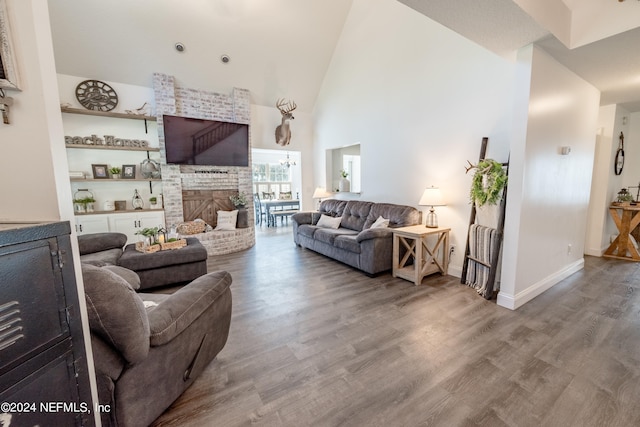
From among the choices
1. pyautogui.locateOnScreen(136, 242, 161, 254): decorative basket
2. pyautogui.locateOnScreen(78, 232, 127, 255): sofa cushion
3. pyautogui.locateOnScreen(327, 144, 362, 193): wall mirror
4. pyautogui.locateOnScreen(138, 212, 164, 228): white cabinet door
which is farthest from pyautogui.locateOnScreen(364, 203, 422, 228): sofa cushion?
pyautogui.locateOnScreen(138, 212, 164, 228): white cabinet door

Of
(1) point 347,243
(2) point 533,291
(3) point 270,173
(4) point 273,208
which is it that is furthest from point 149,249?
(3) point 270,173

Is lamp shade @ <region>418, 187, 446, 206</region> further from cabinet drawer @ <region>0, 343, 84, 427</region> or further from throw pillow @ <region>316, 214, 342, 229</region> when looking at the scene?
cabinet drawer @ <region>0, 343, 84, 427</region>

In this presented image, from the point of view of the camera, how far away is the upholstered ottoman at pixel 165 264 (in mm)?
3037

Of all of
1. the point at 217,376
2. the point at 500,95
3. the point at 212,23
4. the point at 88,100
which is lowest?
the point at 217,376

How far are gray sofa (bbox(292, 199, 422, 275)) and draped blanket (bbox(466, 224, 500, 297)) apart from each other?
0.90m

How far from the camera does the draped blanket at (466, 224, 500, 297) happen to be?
2988 millimetres

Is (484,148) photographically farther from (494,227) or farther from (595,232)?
(595,232)

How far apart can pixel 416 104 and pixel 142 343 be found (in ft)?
14.2

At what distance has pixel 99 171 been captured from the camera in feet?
16.0

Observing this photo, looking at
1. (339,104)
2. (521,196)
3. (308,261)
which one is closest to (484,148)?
(521,196)

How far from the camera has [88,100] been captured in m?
4.80

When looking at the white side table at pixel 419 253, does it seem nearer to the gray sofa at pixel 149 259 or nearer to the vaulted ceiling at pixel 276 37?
the vaulted ceiling at pixel 276 37

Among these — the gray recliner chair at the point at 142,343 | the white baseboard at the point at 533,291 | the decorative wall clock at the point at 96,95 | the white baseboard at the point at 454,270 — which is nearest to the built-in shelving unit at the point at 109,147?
the decorative wall clock at the point at 96,95

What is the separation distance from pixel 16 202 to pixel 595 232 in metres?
→ 6.82
